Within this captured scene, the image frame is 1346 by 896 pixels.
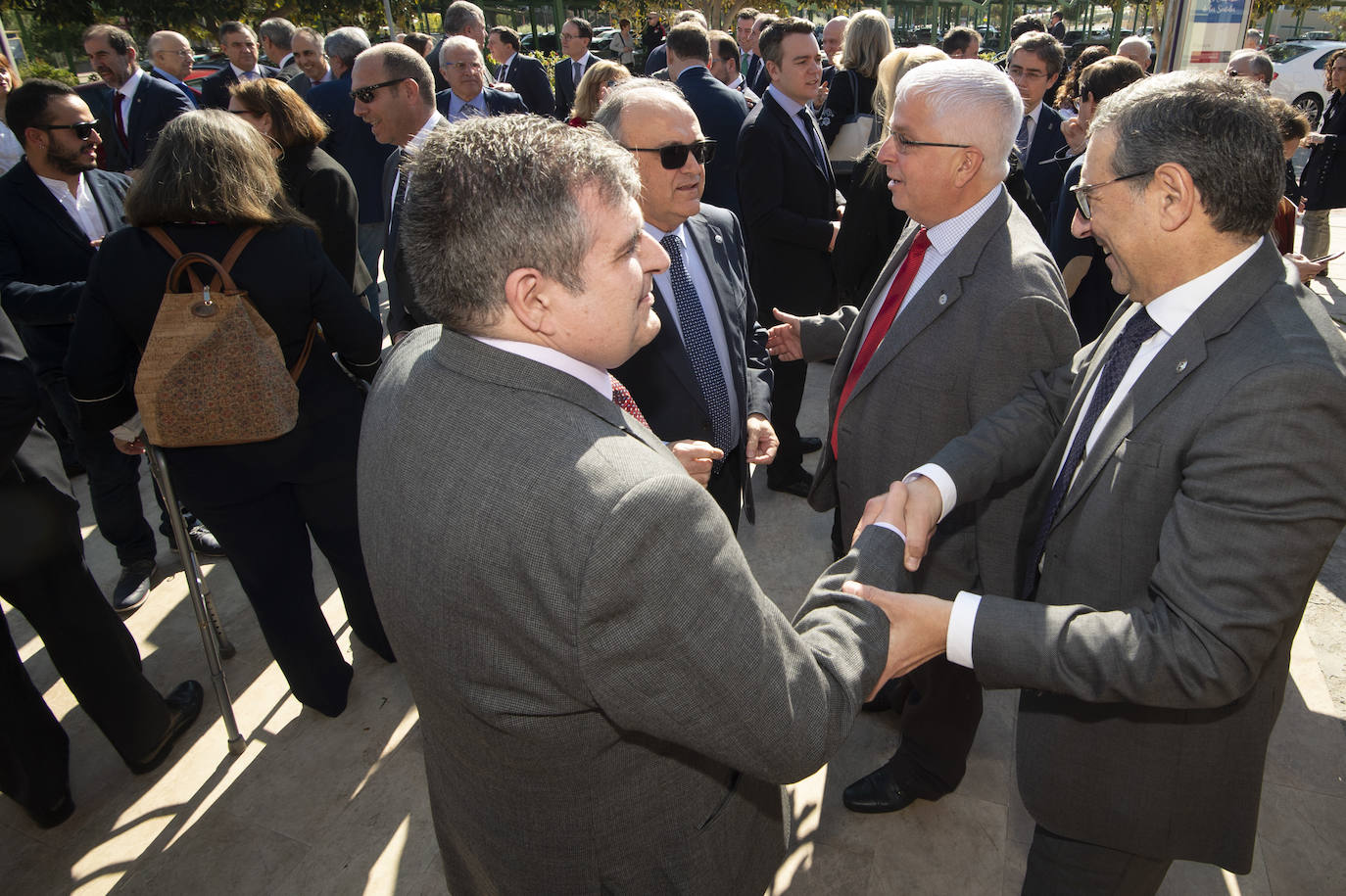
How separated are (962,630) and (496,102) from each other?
6405 mm

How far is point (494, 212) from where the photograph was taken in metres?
1.13

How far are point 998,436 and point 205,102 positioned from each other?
7.78 metres

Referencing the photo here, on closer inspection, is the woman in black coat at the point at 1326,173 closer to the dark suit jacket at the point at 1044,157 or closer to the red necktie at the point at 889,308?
the dark suit jacket at the point at 1044,157

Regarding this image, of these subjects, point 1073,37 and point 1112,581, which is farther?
point 1073,37

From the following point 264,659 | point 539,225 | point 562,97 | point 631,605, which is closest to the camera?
point 631,605

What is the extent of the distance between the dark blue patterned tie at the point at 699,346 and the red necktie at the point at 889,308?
39cm

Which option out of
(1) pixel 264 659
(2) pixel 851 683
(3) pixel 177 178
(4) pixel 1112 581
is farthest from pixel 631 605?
(1) pixel 264 659

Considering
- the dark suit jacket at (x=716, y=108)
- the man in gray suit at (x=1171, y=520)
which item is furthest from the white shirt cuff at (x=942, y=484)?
the dark suit jacket at (x=716, y=108)

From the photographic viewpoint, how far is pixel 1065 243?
351 centimetres

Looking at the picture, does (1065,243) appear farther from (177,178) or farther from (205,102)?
(205,102)

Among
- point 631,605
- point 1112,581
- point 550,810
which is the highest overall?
point 631,605

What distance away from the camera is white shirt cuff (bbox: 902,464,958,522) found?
70.5 inches

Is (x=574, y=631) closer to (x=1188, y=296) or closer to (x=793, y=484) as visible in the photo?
(x=1188, y=296)

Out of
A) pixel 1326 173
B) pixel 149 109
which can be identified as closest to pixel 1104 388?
pixel 149 109
